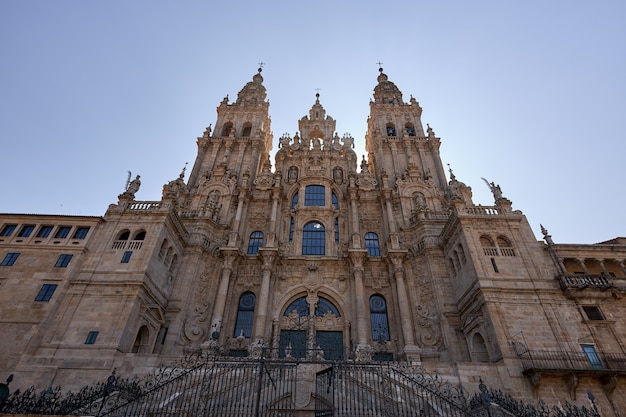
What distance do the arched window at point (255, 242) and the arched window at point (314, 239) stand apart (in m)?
3.54

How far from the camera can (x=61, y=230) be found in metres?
21.2

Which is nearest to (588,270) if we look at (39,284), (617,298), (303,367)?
(617,298)

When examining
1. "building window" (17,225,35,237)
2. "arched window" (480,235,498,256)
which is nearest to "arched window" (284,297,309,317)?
"arched window" (480,235,498,256)

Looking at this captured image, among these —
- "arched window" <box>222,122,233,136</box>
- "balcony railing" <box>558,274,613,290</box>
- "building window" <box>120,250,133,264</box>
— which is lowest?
"balcony railing" <box>558,274,613,290</box>

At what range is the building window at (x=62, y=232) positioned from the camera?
20.9 metres

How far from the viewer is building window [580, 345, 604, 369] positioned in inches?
656

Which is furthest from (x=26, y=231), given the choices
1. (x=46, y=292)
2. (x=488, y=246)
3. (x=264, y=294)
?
(x=488, y=246)

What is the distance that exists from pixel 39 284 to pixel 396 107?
34466mm

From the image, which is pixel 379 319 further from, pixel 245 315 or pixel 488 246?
pixel 245 315

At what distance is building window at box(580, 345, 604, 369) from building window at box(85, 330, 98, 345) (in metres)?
23.8

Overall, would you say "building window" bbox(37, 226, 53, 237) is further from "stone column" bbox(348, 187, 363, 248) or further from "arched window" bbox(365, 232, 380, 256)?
"arched window" bbox(365, 232, 380, 256)

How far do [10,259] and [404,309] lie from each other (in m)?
23.6

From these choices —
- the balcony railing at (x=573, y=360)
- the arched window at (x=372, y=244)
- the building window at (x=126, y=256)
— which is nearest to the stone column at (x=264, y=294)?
the arched window at (x=372, y=244)

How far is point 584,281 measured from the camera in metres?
19.0
